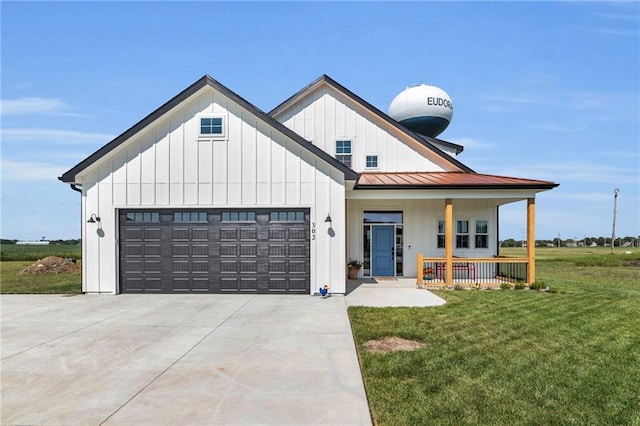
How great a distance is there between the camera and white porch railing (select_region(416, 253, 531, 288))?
13859 mm

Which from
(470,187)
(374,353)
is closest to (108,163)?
(374,353)

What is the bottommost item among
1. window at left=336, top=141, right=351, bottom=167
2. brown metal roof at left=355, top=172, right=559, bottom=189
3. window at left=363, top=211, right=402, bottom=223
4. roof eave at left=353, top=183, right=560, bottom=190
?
window at left=363, top=211, right=402, bottom=223

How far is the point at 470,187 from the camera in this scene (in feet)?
44.4

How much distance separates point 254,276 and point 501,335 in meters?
7.55

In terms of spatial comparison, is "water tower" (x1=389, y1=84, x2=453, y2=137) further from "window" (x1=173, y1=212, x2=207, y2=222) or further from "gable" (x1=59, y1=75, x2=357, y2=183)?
"window" (x1=173, y1=212, x2=207, y2=222)

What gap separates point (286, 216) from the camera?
41.7ft

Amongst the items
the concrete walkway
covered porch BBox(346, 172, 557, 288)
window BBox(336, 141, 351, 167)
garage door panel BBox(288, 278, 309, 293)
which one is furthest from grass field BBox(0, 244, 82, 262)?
the concrete walkway

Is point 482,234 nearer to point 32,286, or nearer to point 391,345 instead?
point 391,345

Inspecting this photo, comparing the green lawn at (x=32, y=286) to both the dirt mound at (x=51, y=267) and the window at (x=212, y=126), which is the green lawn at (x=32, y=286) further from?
the window at (x=212, y=126)

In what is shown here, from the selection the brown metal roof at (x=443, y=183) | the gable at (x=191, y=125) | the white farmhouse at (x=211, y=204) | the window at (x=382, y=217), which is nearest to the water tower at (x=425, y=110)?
the brown metal roof at (x=443, y=183)

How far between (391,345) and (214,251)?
7551mm

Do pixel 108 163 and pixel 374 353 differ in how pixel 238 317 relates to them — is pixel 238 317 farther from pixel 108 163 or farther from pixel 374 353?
pixel 108 163

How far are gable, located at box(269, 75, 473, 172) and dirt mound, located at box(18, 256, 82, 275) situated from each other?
1531 cm

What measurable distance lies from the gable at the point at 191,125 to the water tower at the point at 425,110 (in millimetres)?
8953
